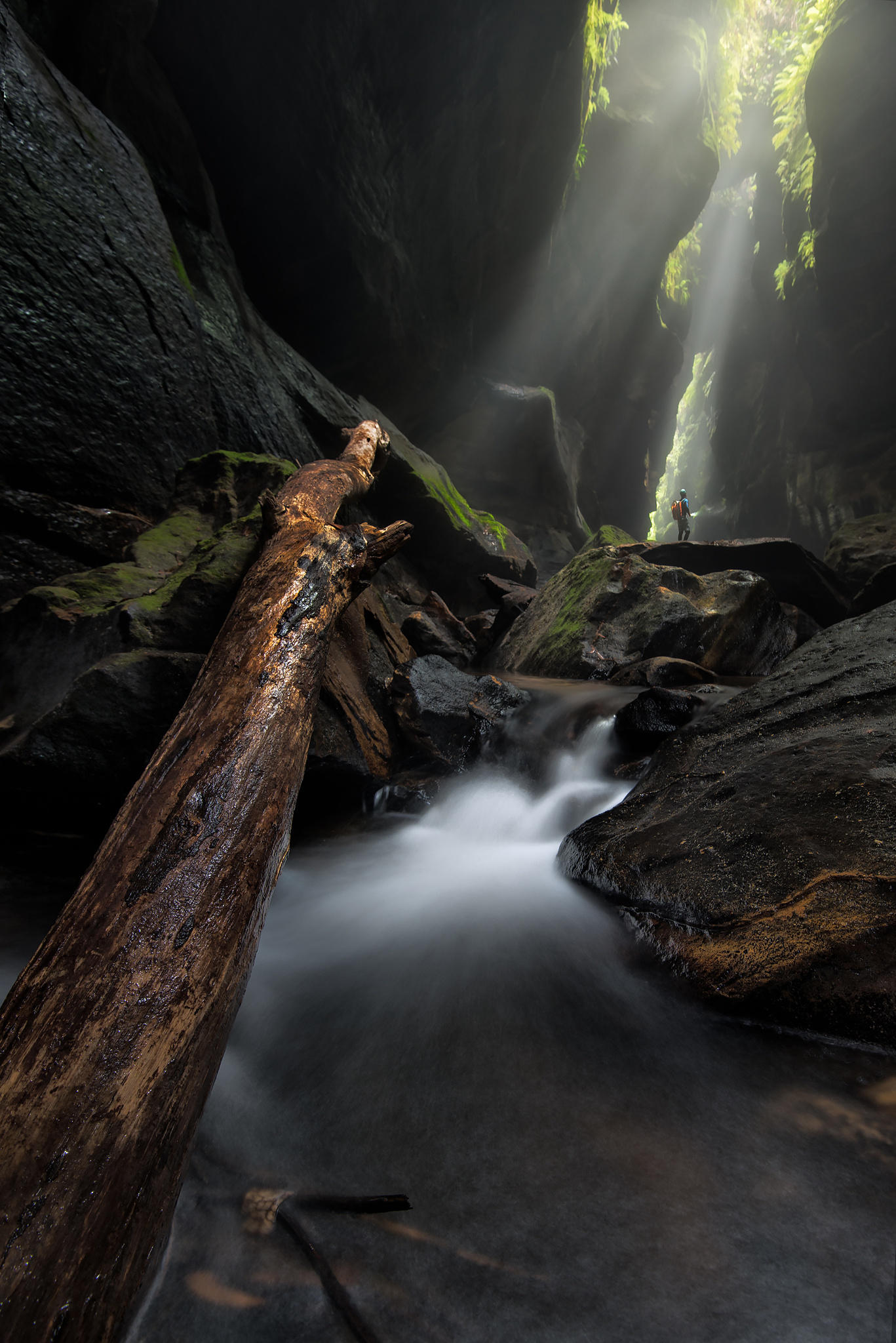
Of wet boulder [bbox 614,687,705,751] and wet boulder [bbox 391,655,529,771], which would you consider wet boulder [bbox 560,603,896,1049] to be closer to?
wet boulder [bbox 614,687,705,751]

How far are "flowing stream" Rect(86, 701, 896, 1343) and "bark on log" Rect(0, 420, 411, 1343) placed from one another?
0.74 feet

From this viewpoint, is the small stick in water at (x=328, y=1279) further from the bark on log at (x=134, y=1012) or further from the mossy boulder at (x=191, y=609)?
the mossy boulder at (x=191, y=609)

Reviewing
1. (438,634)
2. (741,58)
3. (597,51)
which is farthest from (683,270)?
(438,634)

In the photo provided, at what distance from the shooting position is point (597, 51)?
12336 millimetres

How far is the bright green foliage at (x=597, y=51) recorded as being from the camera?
11.4 metres

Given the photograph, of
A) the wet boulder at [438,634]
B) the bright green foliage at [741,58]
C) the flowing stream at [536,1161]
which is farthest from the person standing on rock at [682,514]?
the flowing stream at [536,1161]

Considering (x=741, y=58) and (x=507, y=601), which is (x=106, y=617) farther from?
(x=741, y=58)

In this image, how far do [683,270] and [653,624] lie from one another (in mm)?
25207

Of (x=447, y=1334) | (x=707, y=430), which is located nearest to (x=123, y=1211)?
(x=447, y=1334)

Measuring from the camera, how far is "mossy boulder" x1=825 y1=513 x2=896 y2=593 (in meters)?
13.1

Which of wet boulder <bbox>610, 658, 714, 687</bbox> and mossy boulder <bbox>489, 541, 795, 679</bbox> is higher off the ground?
mossy boulder <bbox>489, 541, 795, 679</bbox>

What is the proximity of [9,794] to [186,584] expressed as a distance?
173 centimetres

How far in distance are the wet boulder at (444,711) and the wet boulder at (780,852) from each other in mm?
1819

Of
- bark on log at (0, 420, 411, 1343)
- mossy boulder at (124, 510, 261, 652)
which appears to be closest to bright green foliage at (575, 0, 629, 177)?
mossy boulder at (124, 510, 261, 652)
